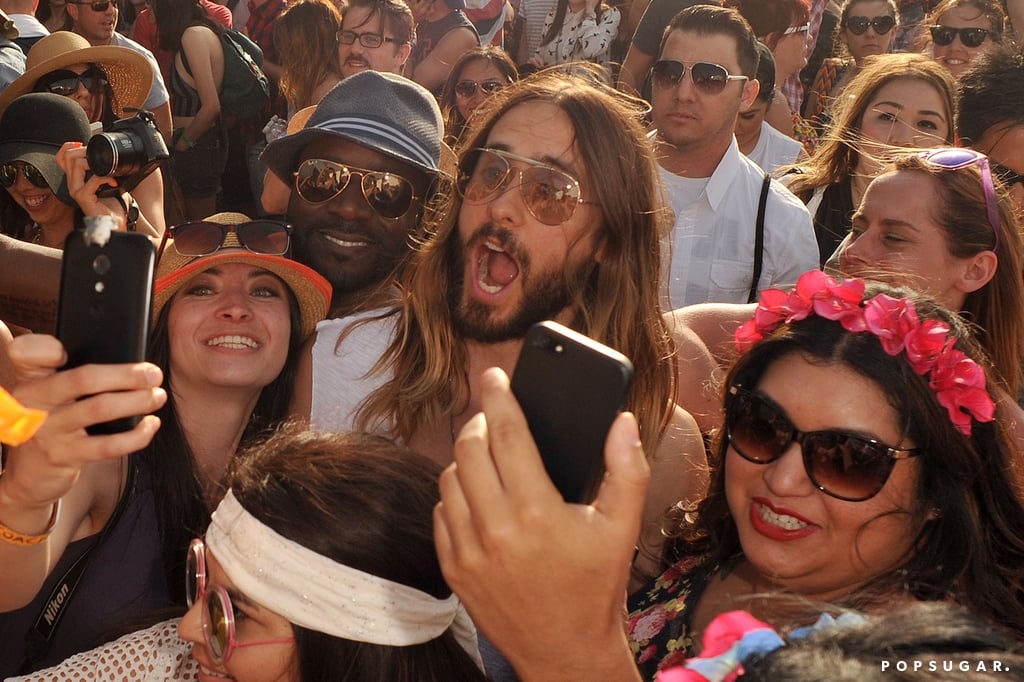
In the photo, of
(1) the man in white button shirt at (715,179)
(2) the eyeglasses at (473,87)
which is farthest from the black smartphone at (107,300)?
(2) the eyeglasses at (473,87)

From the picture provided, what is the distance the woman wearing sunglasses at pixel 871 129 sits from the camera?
436 cm

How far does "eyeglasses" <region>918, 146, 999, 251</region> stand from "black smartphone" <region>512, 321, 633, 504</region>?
2.40 meters

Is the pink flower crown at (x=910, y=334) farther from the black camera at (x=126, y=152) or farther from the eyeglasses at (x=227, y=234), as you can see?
the black camera at (x=126, y=152)

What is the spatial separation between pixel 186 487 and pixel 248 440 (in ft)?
0.98

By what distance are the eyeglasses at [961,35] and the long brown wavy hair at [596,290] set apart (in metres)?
3.85

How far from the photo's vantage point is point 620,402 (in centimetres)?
123

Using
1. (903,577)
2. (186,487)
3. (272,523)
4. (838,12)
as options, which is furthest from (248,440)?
(838,12)

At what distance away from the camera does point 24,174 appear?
3402mm

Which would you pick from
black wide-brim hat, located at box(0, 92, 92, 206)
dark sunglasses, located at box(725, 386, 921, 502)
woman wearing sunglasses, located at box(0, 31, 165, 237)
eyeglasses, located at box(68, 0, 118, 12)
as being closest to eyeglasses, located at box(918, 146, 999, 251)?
dark sunglasses, located at box(725, 386, 921, 502)

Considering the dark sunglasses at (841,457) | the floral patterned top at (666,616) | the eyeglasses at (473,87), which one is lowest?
the floral patterned top at (666,616)

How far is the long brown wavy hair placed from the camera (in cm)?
276

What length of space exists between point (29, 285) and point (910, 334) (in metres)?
2.23

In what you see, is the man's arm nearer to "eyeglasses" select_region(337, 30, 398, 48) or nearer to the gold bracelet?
the gold bracelet

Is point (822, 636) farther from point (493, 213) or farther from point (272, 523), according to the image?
point (493, 213)
